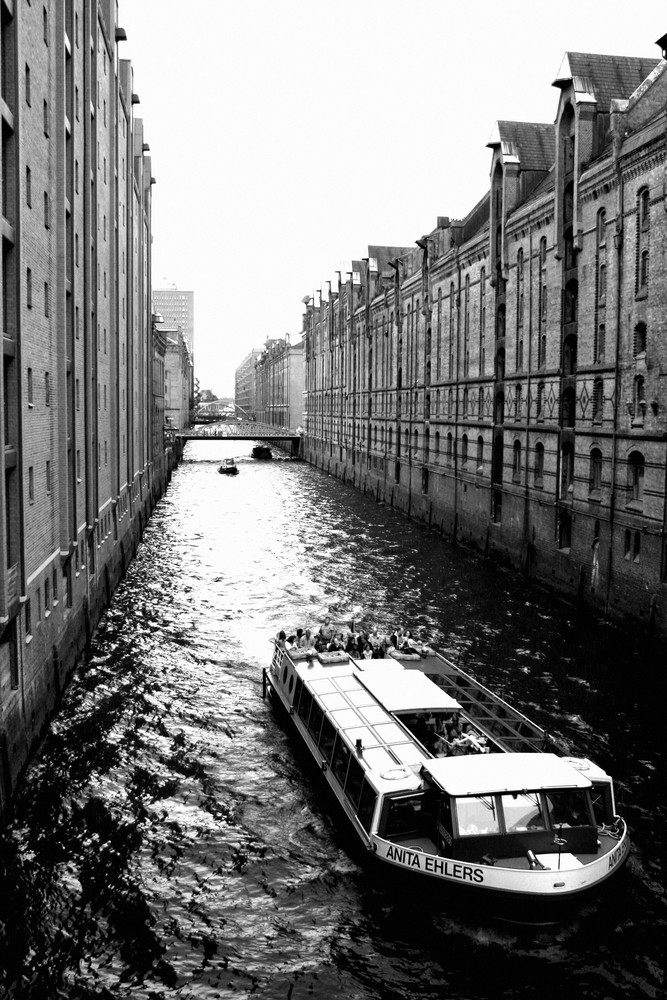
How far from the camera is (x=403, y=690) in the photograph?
19172 mm

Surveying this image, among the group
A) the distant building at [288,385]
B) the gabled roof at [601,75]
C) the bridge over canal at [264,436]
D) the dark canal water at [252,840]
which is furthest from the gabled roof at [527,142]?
the distant building at [288,385]

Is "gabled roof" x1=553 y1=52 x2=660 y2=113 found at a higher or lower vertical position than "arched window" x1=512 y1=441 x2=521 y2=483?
higher

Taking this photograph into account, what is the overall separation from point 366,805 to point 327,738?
302cm

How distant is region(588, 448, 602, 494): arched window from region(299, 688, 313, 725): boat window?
17.0 m

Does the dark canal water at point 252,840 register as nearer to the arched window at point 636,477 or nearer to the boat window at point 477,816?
the boat window at point 477,816

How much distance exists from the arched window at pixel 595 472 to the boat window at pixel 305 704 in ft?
55.9

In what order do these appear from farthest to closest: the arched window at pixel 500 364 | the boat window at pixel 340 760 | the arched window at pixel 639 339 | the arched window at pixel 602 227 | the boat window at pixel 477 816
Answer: the arched window at pixel 500 364 → the arched window at pixel 602 227 → the arched window at pixel 639 339 → the boat window at pixel 340 760 → the boat window at pixel 477 816

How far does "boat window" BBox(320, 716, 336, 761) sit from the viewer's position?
1805cm

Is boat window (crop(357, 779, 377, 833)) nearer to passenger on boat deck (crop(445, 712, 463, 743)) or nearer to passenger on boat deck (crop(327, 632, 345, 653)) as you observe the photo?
passenger on boat deck (crop(445, 712, 463, 743))

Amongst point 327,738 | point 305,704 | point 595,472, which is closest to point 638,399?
point 595,472

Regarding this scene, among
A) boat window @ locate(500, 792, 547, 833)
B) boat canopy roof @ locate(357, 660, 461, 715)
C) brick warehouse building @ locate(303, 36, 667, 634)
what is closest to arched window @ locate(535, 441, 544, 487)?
brick warehouse building @ locate(303, 36, 667, 634)

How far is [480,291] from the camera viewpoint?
159 ft

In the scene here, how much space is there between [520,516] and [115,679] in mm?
21573

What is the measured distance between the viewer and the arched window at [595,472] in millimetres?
33406
